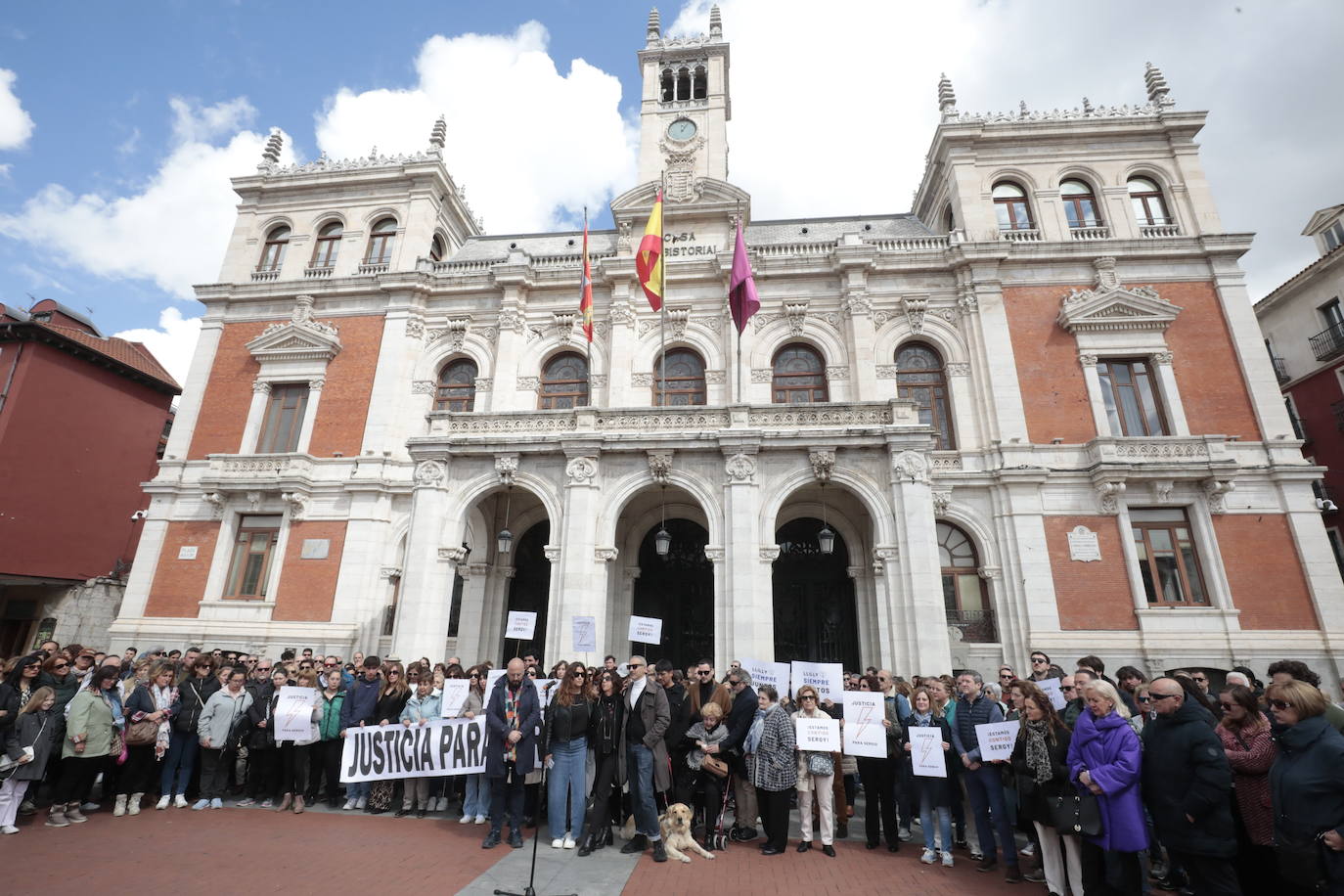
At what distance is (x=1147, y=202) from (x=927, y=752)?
23.0m

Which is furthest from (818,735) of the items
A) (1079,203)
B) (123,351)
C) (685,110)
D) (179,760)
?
(123,351)

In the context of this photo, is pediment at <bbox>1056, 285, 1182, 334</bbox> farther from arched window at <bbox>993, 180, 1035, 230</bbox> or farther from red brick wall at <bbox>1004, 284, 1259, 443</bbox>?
arched window at <bbox>993, 180, 1035, 230</bbox>

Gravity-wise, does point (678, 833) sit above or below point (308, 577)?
below

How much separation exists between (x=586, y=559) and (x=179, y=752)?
7.66 metres

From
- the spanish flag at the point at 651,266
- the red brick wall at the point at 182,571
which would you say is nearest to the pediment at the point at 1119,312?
the spanish flag at the point at 651,266

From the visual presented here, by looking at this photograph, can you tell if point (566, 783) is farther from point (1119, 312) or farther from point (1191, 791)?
point (1119, 312)

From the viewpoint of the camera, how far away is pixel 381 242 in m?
24.4

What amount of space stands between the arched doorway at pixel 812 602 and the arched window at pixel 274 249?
21.9m

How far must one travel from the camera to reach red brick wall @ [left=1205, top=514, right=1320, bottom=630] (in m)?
16.8

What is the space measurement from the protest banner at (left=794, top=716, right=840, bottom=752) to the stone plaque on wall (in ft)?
44.1

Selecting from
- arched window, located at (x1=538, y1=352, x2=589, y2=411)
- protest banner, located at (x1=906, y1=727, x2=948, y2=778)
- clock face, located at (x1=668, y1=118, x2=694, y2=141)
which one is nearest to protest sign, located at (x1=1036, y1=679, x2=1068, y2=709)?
protest banner, located at (x1=906, y1=727, x2=948, y2=778)

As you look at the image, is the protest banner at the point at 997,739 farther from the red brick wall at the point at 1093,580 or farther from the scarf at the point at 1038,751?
the red brick wall at the point at 1093,580

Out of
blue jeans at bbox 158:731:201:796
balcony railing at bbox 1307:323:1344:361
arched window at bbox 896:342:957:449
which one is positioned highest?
balcony railing at bbox 1307:323:1344:361

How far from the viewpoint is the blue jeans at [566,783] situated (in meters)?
7.80
